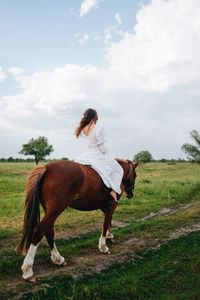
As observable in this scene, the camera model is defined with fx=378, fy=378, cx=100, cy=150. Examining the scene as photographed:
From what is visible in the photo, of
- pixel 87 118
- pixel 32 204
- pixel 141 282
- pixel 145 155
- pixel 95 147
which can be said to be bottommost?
pixel 141 282

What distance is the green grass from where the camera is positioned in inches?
257

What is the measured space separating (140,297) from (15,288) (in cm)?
223

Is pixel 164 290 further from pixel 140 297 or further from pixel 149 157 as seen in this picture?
pixel 149 157

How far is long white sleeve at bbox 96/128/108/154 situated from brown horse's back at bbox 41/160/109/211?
775 millimetres

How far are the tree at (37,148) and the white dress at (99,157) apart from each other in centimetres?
8381

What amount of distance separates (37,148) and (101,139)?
84.4m

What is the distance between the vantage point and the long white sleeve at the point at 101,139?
9.25 meters

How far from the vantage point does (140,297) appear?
21.8 ft

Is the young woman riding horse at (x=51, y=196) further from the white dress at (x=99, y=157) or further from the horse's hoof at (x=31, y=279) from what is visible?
the white dress at (x=99, y=157)

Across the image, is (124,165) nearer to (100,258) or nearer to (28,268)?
(100,258)

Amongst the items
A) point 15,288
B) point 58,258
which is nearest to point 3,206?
point 58,258

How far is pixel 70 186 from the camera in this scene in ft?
25.8

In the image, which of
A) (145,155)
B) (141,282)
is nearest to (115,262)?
(141,282)

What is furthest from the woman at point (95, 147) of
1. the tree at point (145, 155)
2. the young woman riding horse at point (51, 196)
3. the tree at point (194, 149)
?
the tree at point (145, 155)
